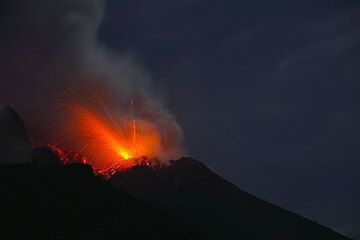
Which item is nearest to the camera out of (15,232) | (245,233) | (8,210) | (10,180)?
(15,232)

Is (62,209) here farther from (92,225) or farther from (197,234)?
(197,234)

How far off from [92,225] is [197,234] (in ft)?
63.0

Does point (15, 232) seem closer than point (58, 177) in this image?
Yes

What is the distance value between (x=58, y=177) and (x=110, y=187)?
10009 millimetres

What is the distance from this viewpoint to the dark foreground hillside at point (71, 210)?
8144 centimetres

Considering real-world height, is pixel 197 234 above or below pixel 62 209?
above

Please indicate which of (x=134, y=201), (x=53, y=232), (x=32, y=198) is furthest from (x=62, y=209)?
(x=134, y=201)

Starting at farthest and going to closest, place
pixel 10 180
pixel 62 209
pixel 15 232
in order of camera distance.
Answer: pixel 10 180
pixel 62 209
pixel 15 232

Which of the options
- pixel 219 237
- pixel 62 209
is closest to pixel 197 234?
pixel 62 209

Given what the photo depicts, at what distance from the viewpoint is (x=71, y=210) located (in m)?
91.6

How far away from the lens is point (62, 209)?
90688 millimetres

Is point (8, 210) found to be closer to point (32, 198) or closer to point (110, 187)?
point (32, 198)

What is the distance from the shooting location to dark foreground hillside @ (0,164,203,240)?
81438mm

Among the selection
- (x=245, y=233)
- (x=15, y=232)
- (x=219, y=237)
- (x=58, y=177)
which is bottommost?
(x=15, y=232)
